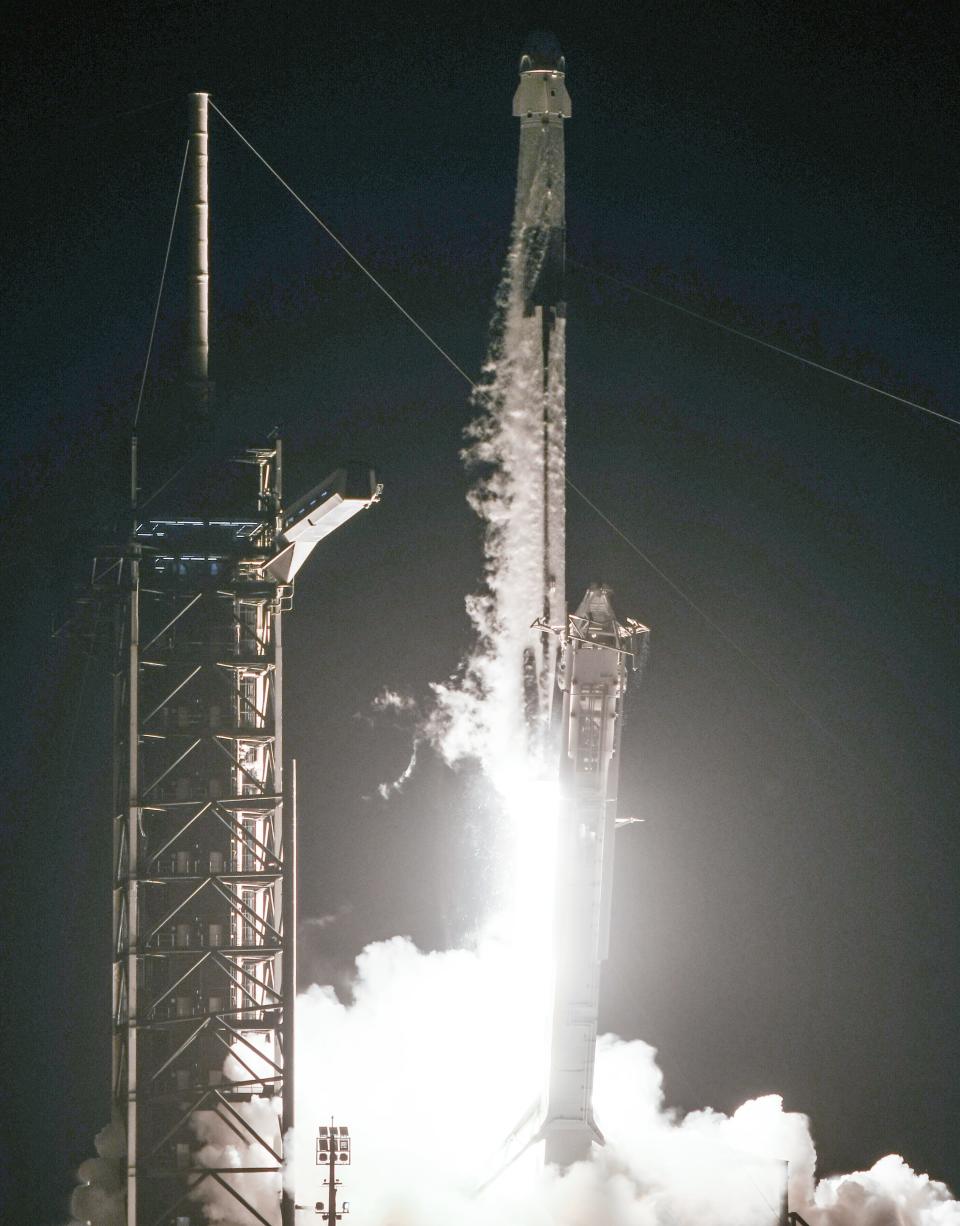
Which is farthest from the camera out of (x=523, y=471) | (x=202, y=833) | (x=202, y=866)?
(x=523, y=471)

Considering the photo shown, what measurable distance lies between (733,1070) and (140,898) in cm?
1441

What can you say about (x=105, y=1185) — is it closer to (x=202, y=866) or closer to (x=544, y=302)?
(x=202, y=866)

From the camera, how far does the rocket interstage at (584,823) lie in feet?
137

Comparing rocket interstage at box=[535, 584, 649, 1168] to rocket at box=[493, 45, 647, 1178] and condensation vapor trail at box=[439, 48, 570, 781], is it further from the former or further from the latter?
condensation vapor trail at box=[439, 48, 570, 781]

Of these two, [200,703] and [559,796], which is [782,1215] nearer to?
[559,796]

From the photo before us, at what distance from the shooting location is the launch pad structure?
145 ft

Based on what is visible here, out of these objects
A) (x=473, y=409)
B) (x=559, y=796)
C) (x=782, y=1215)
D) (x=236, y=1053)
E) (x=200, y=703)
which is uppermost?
(x=473, y=409)

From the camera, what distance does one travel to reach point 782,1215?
45.6 m

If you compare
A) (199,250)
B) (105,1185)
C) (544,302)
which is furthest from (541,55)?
(105,1185)

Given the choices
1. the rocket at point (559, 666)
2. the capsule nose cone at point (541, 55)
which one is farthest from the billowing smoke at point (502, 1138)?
the capsule nose cone at point (541, 55)

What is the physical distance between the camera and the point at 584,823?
42.5 m

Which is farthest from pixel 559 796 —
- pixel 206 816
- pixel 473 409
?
pixel 473 409

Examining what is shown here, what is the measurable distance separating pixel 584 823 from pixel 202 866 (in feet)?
24.9

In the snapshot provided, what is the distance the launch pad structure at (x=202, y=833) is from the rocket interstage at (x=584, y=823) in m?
4.90
